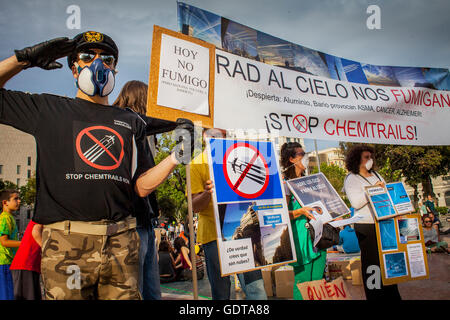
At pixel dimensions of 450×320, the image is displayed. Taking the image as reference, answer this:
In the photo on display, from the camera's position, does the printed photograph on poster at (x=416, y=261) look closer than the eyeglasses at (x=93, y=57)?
No

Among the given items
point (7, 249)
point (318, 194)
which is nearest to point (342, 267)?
point (318, 194)

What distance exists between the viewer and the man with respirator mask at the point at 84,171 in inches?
64.9

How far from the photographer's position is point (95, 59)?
1.98 metres

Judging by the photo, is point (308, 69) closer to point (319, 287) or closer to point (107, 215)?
point (319, 287)

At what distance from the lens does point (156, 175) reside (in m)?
1.96

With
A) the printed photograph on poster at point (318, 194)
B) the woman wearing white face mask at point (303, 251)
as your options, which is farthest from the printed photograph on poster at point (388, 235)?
the woman wearing white face mask at point (303, 251)

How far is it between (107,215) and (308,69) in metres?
2.93

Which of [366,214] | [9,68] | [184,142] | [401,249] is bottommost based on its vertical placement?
[401,249]

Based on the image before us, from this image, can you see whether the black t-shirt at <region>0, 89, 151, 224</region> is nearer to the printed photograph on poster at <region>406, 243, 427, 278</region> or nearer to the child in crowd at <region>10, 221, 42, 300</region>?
the child in crowd at <region>10, 221, 42, 300</region>

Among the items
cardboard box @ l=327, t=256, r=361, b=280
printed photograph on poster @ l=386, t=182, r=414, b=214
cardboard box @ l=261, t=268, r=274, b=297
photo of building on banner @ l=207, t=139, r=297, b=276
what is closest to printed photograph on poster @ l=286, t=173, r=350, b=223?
photo of building on banner @ l=207, t=139, r=297, b=276

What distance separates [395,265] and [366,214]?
23.8 inches

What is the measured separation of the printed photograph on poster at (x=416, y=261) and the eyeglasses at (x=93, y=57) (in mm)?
3547

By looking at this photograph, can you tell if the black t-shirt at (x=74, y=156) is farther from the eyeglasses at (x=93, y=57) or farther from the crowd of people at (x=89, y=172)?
the eyeglasses at (x=93, y=57)

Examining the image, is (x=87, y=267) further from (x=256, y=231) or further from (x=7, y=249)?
(x=7, y=249)
